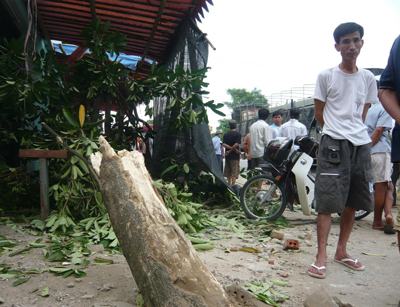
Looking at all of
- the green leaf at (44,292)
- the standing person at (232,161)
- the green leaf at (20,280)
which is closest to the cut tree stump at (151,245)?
the green leaf at (44,292)

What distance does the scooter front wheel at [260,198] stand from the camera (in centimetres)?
525

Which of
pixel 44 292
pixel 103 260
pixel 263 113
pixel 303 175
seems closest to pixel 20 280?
pixel 44 292

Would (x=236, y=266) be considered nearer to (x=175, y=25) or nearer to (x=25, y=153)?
(x=25, y=153)

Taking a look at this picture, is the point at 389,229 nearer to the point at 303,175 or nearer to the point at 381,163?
the point at 381,163

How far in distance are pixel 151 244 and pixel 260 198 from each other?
3.49m

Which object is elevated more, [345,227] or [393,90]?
[393,90]

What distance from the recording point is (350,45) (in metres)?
3.11

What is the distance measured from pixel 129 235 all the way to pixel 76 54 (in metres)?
4.75

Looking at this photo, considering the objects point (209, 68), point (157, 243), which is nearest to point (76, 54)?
point (209, 68)

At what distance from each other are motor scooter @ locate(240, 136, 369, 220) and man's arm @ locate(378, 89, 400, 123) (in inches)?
101

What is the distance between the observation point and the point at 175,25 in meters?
5.73

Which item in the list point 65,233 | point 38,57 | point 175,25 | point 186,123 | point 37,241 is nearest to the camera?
point 37,241

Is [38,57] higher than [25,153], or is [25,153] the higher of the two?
[38,57]

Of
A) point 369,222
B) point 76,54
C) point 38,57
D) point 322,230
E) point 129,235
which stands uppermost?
point 76,54
